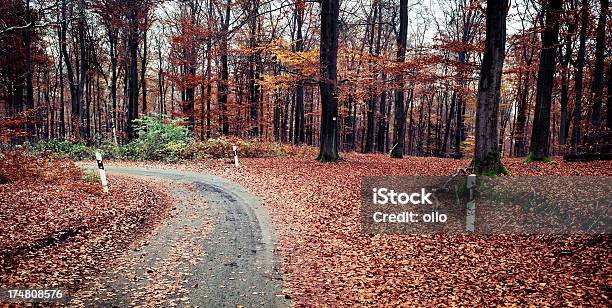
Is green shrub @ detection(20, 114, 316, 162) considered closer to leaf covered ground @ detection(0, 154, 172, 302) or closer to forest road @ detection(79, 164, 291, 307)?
leaf covered ground @ detection(0, 154, 172, 302)

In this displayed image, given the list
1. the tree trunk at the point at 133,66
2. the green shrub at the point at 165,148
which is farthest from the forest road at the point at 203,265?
the tree trunk at the point at 133,66

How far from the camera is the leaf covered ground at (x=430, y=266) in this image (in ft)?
15.4

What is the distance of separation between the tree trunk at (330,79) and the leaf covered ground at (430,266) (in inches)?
287

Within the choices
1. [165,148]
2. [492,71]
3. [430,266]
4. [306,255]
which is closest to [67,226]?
[306,255]

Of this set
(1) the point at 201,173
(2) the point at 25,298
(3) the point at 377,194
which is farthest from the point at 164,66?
(2) the point at 25,298

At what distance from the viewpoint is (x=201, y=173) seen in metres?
13.9

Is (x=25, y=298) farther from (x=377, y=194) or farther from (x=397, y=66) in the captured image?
(x=397, y=66)

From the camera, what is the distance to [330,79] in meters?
15.6

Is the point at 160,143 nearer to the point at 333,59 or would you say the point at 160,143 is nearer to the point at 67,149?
the point at 67,149

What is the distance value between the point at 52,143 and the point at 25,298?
61.6 ft

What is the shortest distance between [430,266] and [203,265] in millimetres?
3588


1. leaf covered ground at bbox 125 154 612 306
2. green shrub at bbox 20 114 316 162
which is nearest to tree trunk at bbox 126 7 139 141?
green shrub at bbox 20 114 316 162

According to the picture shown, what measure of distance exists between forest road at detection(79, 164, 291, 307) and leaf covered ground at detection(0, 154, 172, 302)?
46cm

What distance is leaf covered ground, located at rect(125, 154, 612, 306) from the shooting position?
4.70 m
